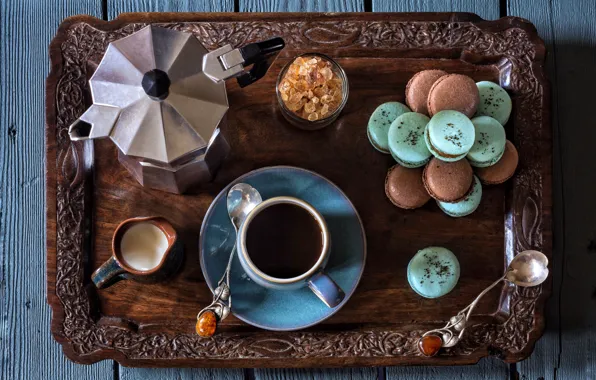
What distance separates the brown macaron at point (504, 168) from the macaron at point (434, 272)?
14 centimetres

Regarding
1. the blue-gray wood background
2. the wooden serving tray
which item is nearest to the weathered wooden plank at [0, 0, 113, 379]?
the blue-gray wood background

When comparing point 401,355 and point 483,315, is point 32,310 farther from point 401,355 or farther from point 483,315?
point 483,315

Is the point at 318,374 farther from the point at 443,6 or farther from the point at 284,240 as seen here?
the point at 443,6

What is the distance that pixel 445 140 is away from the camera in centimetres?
90

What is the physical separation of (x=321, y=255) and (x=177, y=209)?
269 millimetres

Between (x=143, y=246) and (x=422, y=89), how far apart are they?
0.51 m

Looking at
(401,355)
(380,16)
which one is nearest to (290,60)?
(380,16)

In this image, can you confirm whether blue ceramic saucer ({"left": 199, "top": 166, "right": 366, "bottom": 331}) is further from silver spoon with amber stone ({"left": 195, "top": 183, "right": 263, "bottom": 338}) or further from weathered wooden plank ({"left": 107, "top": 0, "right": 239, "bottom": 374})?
weathered wooden plank ({"left": 107, "top": 0, "right": 239, "bottom": 374})

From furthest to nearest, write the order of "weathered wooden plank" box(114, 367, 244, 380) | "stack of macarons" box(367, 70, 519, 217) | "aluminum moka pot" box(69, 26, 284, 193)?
1. "weathered wooden plank" box(114, 367, 244, 380)
2. "stack of macarons" box(367, 70, 519, 217)
3. "aluminum moka pot" box(69, 26, 284, 193)

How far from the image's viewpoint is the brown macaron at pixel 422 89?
3.19 feet

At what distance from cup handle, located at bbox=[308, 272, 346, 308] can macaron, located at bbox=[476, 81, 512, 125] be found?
374 millimetres

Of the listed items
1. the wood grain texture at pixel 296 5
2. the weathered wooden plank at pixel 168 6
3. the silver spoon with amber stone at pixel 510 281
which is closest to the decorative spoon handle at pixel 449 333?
the silver spoon with amber stone at pixel 510 281

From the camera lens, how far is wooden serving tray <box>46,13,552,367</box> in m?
0.99

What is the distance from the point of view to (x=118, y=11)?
116 centimetres
